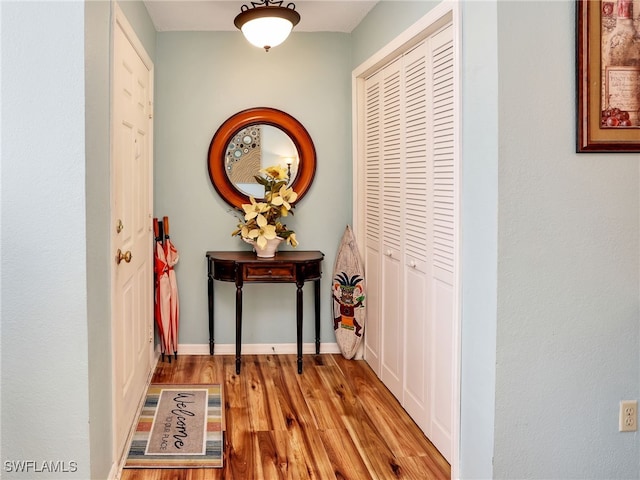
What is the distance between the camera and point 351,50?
173 inches

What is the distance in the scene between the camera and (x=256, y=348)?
4500 mm

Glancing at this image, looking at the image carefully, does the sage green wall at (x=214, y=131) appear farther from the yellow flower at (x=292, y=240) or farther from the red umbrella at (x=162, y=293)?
the yellow flower at (x=292, y=240)

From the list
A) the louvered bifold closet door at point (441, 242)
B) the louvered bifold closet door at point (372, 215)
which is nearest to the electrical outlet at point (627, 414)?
the louvered bifold closet door at point (441, 242)

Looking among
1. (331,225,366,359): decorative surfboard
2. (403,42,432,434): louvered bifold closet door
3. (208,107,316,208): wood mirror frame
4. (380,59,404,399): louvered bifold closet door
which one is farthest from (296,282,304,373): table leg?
(403,42,432,434): louvered bifold closet door

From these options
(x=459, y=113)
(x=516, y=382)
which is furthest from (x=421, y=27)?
(x=516, y=382)

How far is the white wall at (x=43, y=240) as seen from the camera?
2.04 m

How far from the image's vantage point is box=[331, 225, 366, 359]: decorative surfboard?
4.24 metres

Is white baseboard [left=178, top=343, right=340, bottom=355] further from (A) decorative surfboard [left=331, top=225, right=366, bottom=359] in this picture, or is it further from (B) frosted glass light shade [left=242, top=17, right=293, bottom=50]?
(B) frosted glass light shade [left=242, top=17, right=293, bottom=50]

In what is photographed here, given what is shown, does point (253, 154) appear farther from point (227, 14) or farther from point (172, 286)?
point (172, 286)

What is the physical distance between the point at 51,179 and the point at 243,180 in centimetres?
235

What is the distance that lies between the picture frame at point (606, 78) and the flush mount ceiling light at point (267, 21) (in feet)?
6.27

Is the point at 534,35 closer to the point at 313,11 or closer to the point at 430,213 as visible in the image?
the point at 430,213

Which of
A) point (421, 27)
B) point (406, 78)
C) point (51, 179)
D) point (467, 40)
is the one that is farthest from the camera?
point (406, 78)

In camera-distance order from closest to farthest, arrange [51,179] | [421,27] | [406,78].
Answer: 1. [51,179]
2. [421,27]
3. [406,78]
